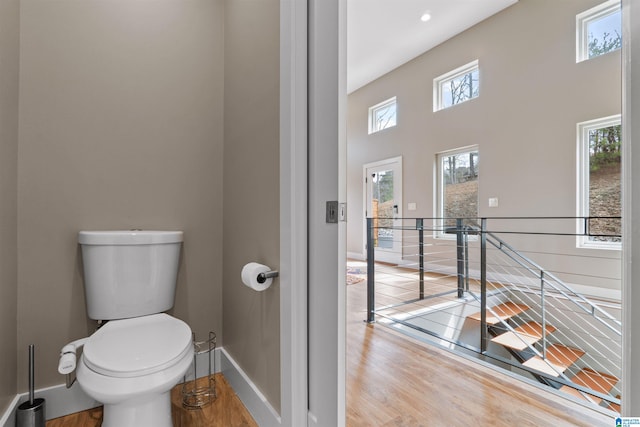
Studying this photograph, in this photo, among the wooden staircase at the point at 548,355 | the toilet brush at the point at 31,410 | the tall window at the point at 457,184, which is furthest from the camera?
the tall window at the point at 457,184

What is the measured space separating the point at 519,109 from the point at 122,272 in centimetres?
423

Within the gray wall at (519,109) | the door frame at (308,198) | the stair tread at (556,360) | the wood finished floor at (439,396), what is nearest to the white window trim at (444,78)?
the gray wall at (519,109)

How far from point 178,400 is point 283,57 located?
5.34ft

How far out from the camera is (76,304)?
1.40 m

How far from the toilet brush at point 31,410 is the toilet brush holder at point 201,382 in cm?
54

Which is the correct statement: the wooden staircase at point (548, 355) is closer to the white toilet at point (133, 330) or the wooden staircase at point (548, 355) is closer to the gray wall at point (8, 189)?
the white toilet at point (133, 330)

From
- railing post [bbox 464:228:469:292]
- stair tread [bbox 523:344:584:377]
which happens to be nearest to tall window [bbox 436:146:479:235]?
railing post [bbox 464:228:469:292]

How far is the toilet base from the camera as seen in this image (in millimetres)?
1071

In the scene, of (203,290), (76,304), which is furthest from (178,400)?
(76,304)

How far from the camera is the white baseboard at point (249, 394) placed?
1187 mm

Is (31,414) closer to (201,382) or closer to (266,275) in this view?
(201,382)

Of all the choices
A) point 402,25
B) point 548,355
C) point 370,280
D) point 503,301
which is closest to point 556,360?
point 548,355

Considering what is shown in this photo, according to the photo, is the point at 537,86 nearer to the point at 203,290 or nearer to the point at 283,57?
the point at 283,57

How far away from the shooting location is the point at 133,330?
122 cm
